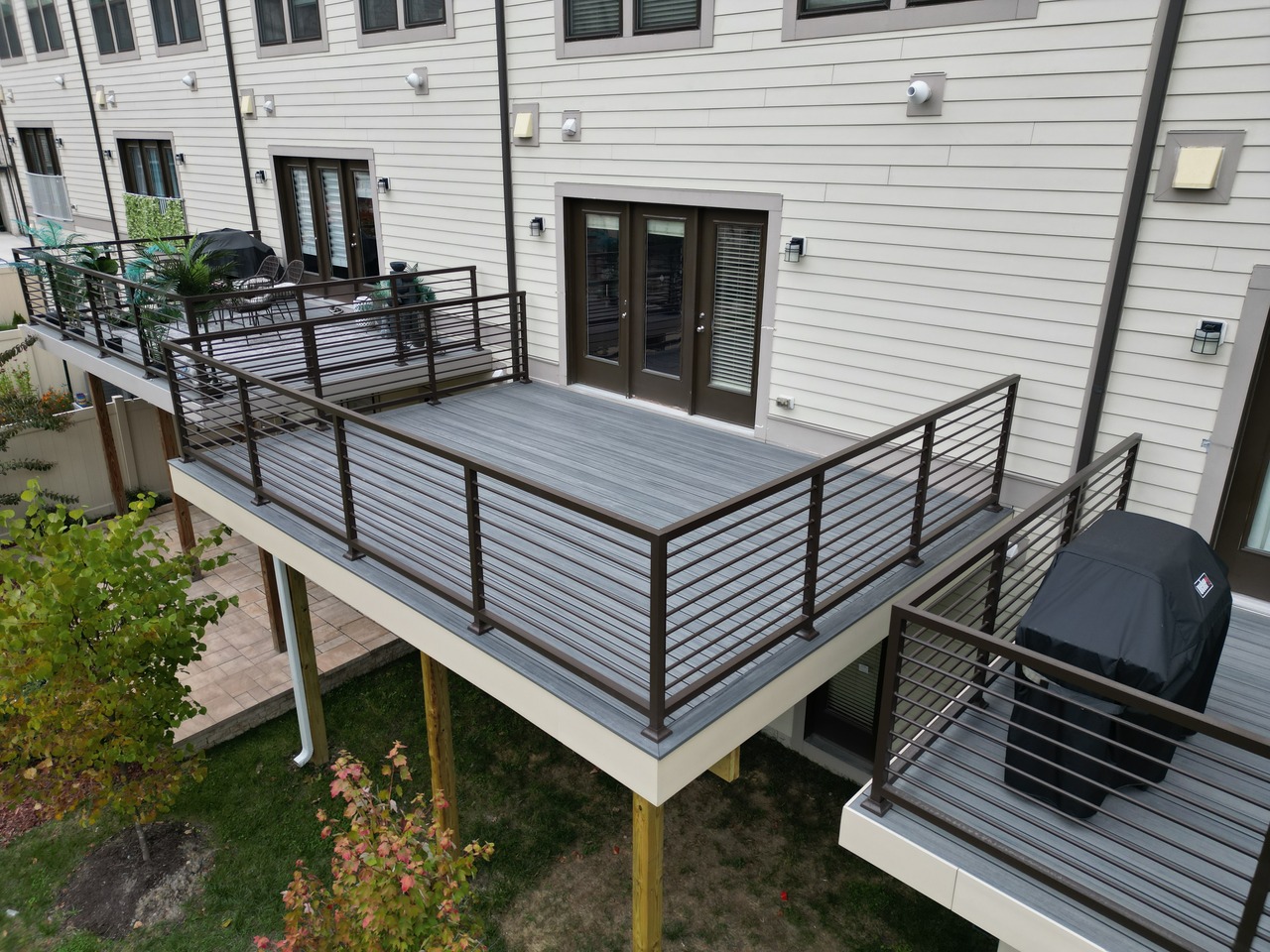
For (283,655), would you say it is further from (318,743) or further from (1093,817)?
(1093,817)

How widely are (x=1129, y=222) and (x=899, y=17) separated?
208cm

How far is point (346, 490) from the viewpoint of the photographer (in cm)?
546

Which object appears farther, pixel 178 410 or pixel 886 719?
pixel 178 410

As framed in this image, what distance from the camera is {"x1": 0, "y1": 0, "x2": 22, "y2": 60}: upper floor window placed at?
1859cm

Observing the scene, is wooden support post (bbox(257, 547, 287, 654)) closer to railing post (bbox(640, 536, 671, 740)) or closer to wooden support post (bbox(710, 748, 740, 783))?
wooden support post (bbox(710, 748, 740, 783))

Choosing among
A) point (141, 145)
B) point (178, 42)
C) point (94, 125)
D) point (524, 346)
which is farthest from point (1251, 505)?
point (94, 125)

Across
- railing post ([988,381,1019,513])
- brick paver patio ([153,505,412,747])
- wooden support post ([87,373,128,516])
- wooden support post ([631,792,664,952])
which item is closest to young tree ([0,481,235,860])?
brick paver patio ([153,505,412,747])

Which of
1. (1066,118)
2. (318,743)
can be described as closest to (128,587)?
(318,743)

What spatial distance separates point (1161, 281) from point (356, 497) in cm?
548

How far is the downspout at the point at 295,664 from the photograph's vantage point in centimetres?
728

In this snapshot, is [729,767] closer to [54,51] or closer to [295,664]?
[295,664]

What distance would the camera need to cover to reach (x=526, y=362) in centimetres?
945

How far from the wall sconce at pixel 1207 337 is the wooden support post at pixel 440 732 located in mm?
5094

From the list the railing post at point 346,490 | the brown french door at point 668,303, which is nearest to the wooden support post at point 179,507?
the brown french door at point 668,303
